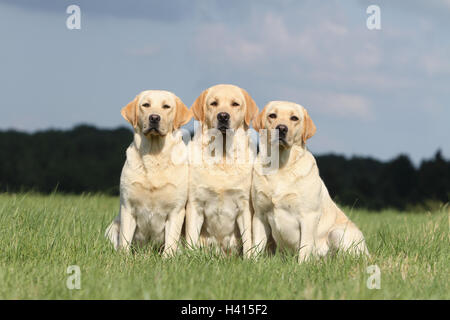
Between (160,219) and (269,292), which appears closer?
(269,292)

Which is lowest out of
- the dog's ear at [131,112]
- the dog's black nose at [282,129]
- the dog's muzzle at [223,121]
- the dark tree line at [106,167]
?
the dark tree line at [106,167]

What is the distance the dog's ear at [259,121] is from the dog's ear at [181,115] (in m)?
0.75

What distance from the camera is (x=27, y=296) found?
13.8 feet

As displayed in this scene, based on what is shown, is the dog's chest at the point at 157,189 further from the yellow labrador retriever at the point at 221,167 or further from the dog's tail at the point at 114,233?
the dog's tail at the point at 114,233

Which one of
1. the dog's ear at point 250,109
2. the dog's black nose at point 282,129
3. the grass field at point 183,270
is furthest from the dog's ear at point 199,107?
the grass field at point 183,270

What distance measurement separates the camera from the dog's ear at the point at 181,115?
5781 millimetres

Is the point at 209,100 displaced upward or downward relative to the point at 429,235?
upward

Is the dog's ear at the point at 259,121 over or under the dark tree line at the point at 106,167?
over

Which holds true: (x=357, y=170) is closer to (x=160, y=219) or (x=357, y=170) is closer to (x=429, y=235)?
(x=429, y=235)

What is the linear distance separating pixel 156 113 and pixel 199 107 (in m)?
0.54

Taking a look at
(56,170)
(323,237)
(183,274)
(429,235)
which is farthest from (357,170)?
(183,274)

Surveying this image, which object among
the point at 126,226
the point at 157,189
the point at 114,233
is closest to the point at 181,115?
the point at 157,189
